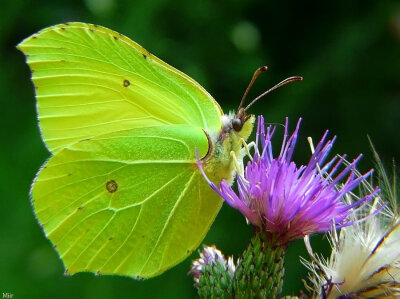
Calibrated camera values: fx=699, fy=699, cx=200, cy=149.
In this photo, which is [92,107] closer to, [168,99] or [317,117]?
[168,99]

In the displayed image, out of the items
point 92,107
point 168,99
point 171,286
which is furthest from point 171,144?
point 171,286

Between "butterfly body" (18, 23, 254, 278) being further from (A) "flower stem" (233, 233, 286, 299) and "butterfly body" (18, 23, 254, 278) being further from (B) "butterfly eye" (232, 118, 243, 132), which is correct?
(A) "flower stem" (233, 233, 286, 299)

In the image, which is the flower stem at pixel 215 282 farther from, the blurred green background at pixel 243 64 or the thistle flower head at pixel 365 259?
the blurred green background at pixel 243 64

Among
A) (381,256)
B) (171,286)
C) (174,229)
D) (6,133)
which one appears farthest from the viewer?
(6,133)

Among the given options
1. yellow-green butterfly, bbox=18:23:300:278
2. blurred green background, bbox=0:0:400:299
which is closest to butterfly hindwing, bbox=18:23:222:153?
yellow-green butterfly, bbox=18:23:300:278

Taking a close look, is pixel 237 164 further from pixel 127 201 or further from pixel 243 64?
pixel 243 64

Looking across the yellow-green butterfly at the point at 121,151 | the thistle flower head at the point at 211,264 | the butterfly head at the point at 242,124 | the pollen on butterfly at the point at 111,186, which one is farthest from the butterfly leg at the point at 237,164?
the pollen on butterfly at the point at 111,186

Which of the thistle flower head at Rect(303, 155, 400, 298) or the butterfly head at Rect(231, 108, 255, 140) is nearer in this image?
the thistle flower head at Rect(303, 155, 400, 298)
